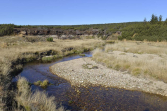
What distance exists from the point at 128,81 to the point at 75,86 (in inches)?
173

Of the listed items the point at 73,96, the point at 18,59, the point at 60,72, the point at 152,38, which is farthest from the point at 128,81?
the point at 152,38

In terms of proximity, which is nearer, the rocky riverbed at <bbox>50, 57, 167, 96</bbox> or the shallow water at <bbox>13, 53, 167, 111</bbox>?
the shallow water at <bbox>13, 53, 167, 111</bbox>

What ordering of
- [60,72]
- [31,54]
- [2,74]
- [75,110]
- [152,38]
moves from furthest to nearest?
[152,38], [31,54], [60,72], [2,74], [75,110]

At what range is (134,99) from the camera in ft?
24.2

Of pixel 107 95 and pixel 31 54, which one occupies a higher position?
pixel 31 54

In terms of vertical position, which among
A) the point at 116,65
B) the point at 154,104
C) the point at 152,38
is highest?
the point at 152,38

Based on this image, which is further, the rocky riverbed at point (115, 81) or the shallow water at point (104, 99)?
the rocky riverbed at point (115, 81)

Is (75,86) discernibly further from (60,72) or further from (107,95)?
(60,72)

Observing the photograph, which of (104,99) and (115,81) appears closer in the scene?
(104,99)

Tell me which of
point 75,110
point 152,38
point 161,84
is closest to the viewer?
point 75,110

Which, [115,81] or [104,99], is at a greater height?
[115,81]

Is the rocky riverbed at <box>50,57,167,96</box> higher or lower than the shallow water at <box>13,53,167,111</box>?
higher

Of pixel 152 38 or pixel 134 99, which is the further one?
pixel 152 38

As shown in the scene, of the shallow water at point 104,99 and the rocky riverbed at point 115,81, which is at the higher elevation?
the rocky riverbed at point 115,81
